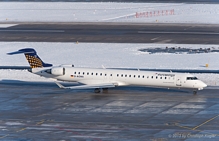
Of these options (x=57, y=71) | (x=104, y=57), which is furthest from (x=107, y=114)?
(x=104, y=57)

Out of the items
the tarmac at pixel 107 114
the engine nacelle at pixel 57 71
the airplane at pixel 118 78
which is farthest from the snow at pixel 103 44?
the engine nacelle at pixel 57 71

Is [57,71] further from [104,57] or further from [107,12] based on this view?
[107,12]

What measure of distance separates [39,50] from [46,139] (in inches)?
1718

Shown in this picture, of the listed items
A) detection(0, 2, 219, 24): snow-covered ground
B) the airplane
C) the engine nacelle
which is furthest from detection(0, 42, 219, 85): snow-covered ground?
detection(0, 2, 219, 24): snow-covered ground

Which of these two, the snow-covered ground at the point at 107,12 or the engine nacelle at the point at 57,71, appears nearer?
the engine nacelle at the point at 57,71

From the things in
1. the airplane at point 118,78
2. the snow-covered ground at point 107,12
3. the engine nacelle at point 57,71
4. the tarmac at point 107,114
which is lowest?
the tarmac at point 107,114

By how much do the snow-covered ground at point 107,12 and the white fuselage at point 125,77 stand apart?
55.4 metres

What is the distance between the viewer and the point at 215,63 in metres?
71.9

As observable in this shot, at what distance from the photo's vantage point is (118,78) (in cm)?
5684

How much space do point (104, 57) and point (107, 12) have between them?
5047cm

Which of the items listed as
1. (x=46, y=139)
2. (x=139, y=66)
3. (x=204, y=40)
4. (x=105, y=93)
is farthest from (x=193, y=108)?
(x=204, y=40)

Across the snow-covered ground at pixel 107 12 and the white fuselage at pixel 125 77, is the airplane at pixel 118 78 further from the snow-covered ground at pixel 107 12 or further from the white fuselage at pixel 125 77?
the snow-covered ground at pixel 107 12

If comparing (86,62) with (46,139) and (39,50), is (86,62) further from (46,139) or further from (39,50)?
(46,139)

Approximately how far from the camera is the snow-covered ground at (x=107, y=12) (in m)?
115
